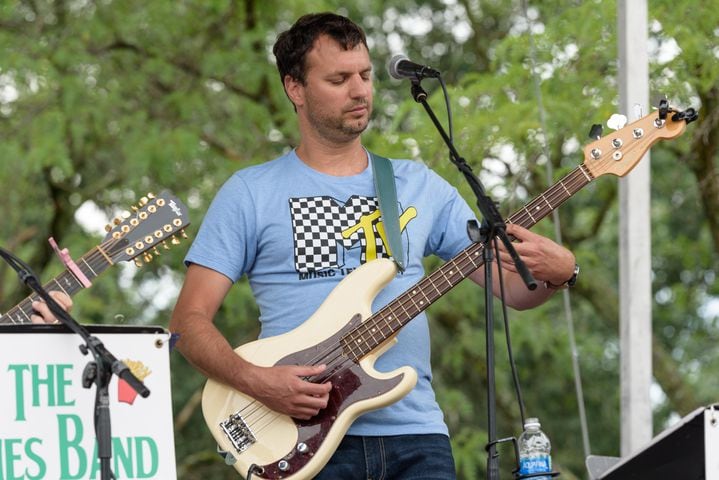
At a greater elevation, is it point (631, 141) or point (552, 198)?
point (631, 141)

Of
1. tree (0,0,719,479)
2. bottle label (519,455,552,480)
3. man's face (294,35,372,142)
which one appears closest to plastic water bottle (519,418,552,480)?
bottle label (519,455,552,480)

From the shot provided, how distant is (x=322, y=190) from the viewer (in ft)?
12.1

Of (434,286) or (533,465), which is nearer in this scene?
(533,465)

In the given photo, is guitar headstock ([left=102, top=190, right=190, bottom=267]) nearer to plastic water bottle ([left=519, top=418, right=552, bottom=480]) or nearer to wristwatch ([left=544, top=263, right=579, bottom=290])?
wristwatch ([left=544, top=263, right=579, bottom=290])

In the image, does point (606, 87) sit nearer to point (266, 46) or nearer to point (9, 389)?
point (266, 46)

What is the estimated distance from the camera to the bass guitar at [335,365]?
3.44 meters

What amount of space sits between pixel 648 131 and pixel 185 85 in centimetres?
546

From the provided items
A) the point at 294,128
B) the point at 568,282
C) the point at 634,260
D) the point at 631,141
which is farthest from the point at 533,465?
the point at 294,128

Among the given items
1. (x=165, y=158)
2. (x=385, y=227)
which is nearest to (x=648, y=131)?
(x=385, y=227)

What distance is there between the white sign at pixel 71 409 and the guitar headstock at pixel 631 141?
1389mm

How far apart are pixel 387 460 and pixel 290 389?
0.32m

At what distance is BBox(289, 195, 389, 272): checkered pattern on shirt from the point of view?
3586 mm

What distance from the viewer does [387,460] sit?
3430mm

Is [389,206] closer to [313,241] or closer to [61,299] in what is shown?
[313,241]
